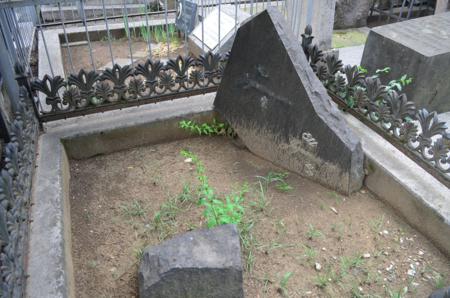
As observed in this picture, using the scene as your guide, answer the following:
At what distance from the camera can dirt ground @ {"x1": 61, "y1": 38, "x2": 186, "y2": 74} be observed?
532 centimetres

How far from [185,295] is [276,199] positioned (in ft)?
3.05

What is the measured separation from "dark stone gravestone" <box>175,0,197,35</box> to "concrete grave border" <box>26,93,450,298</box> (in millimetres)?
2477

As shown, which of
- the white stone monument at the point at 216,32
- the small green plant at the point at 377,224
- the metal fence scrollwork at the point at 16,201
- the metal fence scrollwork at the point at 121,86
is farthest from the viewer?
the white stone monument at the point at 216,32

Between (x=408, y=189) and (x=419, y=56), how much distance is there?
83.5 inches

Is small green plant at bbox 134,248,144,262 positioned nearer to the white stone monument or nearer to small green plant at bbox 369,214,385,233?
small green plant at bbox 369,214,385,233

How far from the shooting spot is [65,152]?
2729 millimetres

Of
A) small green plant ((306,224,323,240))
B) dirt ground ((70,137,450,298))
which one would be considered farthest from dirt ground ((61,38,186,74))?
small green plant ((306,224,323,240))

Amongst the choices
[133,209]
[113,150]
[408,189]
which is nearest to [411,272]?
[408,189]

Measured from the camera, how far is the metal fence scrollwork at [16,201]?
4.85 ft

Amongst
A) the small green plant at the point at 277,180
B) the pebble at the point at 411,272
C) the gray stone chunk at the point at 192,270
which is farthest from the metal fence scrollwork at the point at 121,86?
the pebble at the point at 411,272

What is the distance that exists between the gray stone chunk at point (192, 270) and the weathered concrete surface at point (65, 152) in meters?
0.37

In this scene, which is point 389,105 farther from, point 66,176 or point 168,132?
point 66,176

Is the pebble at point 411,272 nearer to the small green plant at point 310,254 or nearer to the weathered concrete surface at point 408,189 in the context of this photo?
the weathered concrete surface at point 408,189

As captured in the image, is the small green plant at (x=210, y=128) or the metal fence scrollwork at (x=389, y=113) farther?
the small green plant at (x=210, y=128)
